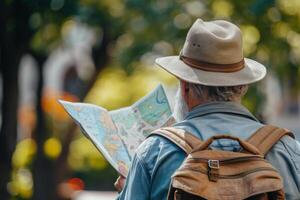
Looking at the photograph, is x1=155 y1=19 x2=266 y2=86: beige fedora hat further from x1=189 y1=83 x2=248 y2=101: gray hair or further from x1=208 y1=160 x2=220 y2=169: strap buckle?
x1=208 y1=160 x2=220 y2=169: strap buckle

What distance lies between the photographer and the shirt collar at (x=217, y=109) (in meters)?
3.78

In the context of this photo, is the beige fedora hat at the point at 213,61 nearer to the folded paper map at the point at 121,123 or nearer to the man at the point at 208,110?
the man at the point at 208,110

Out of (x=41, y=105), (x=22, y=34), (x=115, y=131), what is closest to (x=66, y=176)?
(x=41, y=105)

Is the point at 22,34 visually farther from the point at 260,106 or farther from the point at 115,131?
the point at 115,131

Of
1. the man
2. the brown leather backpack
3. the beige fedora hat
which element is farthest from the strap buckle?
the beige fedora hat

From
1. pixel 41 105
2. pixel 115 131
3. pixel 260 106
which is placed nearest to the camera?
pixel 115 131

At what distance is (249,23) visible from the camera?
1281cm

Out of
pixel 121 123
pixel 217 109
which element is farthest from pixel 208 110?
pixel 121 123

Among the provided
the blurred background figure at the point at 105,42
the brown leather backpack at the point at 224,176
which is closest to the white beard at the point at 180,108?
the brown leather backpack at the point at 224,176

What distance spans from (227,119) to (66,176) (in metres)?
12.9

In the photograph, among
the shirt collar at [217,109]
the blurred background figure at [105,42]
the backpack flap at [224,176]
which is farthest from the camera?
the blurred background figure at [105,42]

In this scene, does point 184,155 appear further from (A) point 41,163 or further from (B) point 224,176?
(A) point 41,163

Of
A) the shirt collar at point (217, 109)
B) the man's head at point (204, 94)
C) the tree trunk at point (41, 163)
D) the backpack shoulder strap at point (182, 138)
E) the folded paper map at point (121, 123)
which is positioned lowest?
the tree trunk at point (41, 163)

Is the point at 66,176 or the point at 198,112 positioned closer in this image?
the point at 198,112
